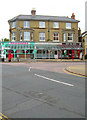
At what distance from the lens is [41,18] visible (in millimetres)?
34594

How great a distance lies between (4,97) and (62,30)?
31544 millimetres

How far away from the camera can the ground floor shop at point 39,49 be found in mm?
31300

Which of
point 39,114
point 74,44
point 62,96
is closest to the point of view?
point 39,114

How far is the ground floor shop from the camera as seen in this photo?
3130 cm

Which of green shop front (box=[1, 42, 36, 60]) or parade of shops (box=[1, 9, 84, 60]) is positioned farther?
parade of shops (box=[1, 9, 84, 60])

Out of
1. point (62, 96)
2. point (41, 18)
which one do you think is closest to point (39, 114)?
point (62, 96)

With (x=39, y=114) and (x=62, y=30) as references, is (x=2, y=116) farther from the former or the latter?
(x=62, y=30)

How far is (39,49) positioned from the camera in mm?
33000

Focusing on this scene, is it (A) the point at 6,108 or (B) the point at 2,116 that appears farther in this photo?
(A) the point at 6,108

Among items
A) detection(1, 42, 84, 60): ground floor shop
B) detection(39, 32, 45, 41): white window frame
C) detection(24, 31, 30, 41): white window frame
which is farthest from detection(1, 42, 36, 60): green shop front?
detection(39, 32, 45, 41): white window frame

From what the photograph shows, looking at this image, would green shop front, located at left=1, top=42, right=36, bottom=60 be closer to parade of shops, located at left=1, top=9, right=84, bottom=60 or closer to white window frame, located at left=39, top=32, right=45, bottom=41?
parade of shops, located at left=1, top=9, right=84, bottom=60

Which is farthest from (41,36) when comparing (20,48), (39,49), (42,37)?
(20,48)

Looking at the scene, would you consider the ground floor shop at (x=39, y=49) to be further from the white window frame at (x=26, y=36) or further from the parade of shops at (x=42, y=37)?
the white window frame at (x=26, y=36)

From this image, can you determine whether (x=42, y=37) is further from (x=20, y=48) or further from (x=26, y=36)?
(x=20, y=48)
